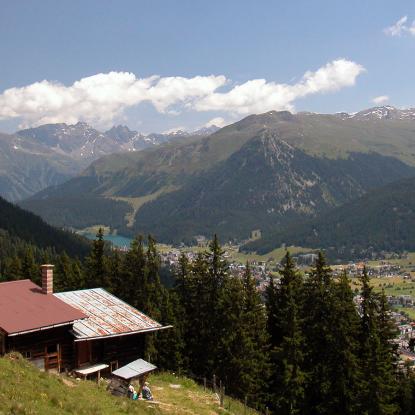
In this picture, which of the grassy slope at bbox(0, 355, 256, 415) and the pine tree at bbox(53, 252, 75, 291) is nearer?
the grassy slope at bbox(0, 355, 256, 415)

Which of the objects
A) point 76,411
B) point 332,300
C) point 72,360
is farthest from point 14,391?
point 332,300

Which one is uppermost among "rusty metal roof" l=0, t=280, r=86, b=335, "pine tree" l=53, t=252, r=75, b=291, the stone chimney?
the stone chimney

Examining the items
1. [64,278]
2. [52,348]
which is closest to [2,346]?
[52,348]

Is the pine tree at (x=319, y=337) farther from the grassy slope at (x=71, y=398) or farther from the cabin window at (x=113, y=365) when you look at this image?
the cabin window at (x=113, y=365)

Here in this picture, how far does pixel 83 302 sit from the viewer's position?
46188 millimetres

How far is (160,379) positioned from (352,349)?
1875 cm

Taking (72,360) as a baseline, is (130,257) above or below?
above

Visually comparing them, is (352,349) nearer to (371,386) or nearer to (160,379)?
(371,386)

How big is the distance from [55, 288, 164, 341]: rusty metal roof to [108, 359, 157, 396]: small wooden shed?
11.4 feet

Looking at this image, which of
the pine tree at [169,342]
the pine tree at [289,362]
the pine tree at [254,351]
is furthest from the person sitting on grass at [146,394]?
the pine tree at [169,342]

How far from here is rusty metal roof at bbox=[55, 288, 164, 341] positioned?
41.4 metres

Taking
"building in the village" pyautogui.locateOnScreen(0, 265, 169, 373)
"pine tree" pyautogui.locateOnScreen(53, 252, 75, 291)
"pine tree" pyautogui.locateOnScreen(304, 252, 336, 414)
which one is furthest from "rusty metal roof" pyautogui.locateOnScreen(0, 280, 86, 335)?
"pine tree" pyautogui.locateOnScreen(53, 252, 75, 291)

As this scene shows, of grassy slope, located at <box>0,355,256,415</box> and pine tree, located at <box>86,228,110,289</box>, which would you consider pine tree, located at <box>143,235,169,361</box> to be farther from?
grassy slope, located at <box>0,355,256,415</box>

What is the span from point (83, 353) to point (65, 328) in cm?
293
